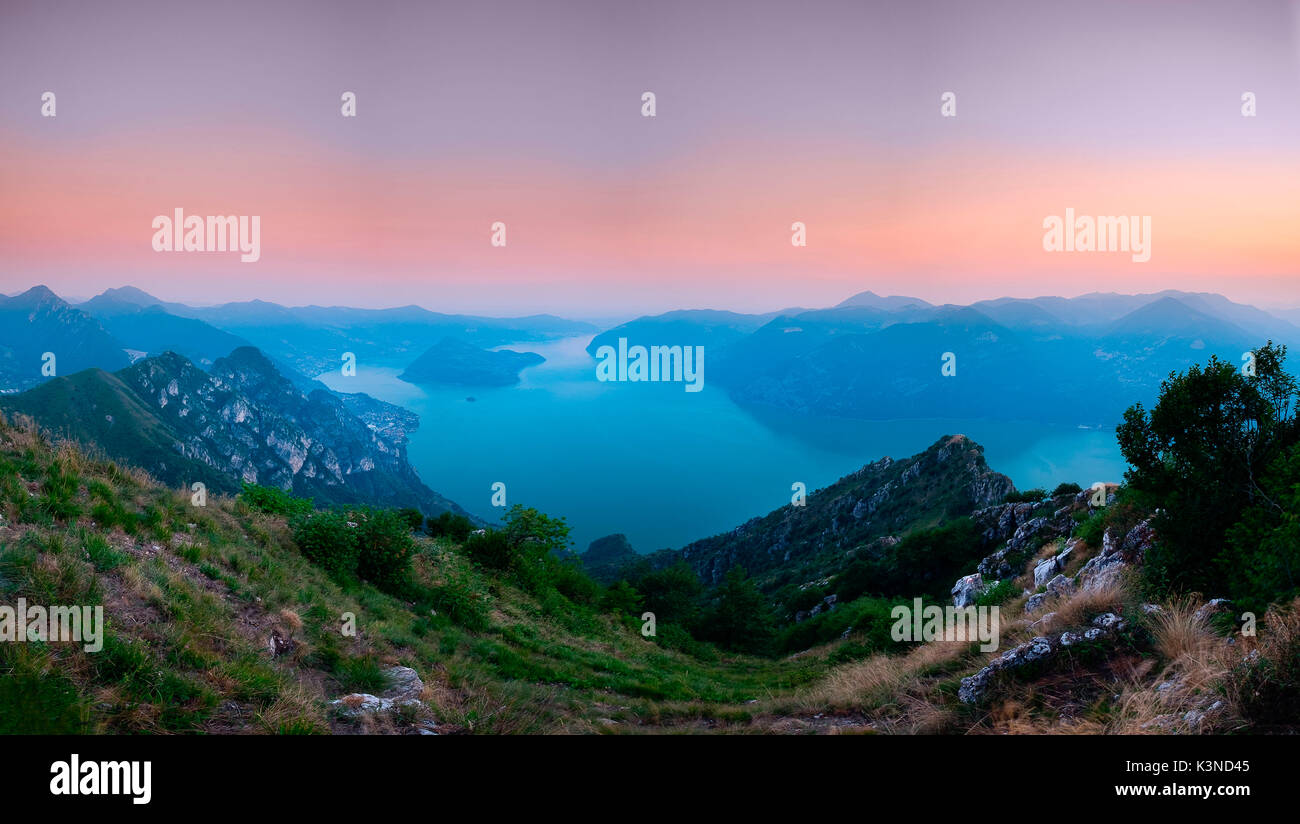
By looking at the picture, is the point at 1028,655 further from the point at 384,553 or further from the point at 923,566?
the point at 923,566

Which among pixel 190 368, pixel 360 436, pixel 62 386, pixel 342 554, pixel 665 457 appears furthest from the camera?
pixel 360 436

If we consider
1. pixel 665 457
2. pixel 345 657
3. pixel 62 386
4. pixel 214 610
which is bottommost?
pixel 665 457

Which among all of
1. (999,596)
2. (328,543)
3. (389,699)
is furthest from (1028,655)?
(328,543)

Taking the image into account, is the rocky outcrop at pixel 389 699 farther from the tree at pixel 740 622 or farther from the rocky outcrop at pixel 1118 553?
the tree at pixel 740 622

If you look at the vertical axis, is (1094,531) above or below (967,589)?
above

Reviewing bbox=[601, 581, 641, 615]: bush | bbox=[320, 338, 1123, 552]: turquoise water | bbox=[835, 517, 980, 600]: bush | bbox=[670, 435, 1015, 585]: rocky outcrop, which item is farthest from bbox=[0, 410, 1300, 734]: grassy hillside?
bbox=[320, 338, 1123, 552]: turquoise water

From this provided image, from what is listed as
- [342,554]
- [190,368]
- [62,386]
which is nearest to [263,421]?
[190,368]

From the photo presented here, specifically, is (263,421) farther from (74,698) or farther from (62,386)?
(74,698)
